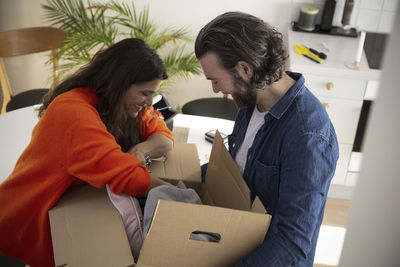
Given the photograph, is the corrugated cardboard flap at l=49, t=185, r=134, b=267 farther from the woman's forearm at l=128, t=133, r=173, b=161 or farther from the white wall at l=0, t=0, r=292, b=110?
the white wall at l=0, t=0, r=292, b=110

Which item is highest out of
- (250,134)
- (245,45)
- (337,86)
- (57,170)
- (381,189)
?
(381,189)

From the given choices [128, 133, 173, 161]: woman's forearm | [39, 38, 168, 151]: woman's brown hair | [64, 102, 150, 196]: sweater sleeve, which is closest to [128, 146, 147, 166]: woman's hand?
[128, 133, 173, 161]: woman's forearm

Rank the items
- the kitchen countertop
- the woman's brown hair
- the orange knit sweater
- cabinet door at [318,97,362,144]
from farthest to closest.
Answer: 1. cabinet door at [318,97,362,144]
2. the kitchen countertop
3. the woman's brown hair
4. the orange knit sweater

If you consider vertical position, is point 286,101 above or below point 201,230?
above

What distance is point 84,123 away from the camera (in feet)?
4.45

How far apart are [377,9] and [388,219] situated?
3.36 meters

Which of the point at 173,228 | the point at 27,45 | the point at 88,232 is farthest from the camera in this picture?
the point at 27,45

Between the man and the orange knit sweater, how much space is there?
0.38 metres

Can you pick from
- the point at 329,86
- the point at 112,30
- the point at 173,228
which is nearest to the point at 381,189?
the point at 173,228

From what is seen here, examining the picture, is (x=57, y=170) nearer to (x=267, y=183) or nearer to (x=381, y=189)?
(x=267, y=183)

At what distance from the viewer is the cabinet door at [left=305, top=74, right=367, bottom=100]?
2.84 meters

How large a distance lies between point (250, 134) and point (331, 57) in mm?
1683

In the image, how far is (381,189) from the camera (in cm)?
26

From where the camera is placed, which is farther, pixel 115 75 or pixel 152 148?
pixel 152 148
